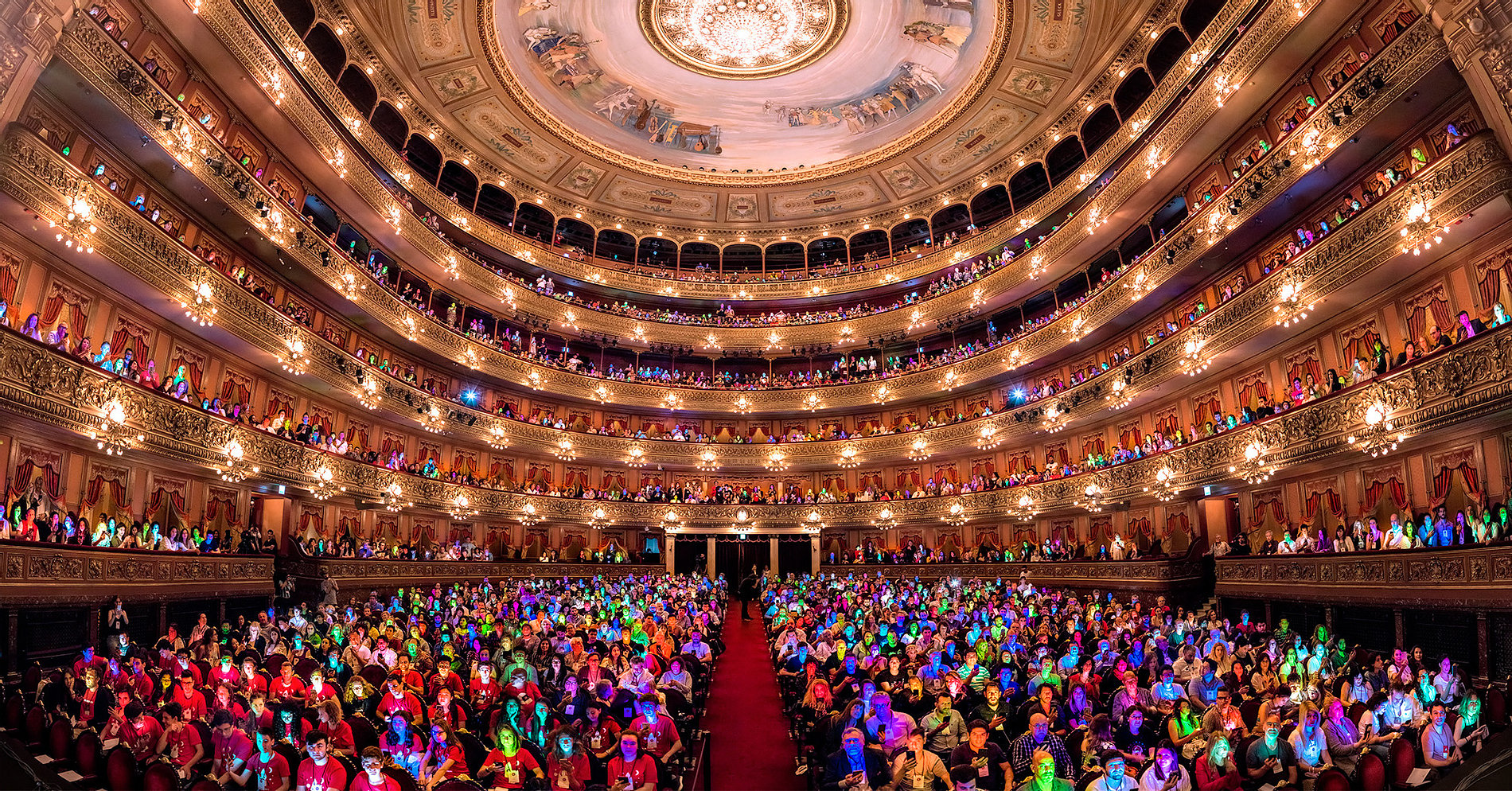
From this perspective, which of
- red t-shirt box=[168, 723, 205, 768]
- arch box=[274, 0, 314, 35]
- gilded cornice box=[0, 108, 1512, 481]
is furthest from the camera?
arch box=[274, 0, 314, 35]

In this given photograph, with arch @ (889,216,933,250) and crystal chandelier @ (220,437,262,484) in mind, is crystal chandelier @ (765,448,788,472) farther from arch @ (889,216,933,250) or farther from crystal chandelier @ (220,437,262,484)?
crystal chandelier @ (220,437,262,484)

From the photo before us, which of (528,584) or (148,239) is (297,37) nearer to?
(148,239)

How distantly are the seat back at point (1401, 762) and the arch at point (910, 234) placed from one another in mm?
29853

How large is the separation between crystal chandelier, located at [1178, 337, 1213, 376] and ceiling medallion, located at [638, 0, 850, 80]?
14.5 m

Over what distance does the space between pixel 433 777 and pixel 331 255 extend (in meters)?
18.8

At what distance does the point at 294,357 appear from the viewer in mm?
20453

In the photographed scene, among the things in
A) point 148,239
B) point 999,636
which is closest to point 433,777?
point 999,636

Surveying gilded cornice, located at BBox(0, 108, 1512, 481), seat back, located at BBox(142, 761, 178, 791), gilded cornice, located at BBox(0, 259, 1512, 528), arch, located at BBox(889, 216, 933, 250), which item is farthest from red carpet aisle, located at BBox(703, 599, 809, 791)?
arch, located at BBox(889, 216, 933, 250)

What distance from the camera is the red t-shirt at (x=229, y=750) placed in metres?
7.46

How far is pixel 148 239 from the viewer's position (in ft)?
50.4

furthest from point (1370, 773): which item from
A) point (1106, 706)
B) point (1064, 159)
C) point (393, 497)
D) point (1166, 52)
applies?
point (1064, 159)

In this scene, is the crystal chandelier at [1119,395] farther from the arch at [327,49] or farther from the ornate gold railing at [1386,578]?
the arch at [327,49]

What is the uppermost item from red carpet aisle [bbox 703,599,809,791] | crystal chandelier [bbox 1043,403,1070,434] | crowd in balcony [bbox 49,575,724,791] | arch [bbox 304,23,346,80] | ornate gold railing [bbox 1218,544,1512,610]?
arch [bbox 304,23,346,80]

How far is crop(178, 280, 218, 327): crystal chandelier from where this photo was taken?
656 inches
